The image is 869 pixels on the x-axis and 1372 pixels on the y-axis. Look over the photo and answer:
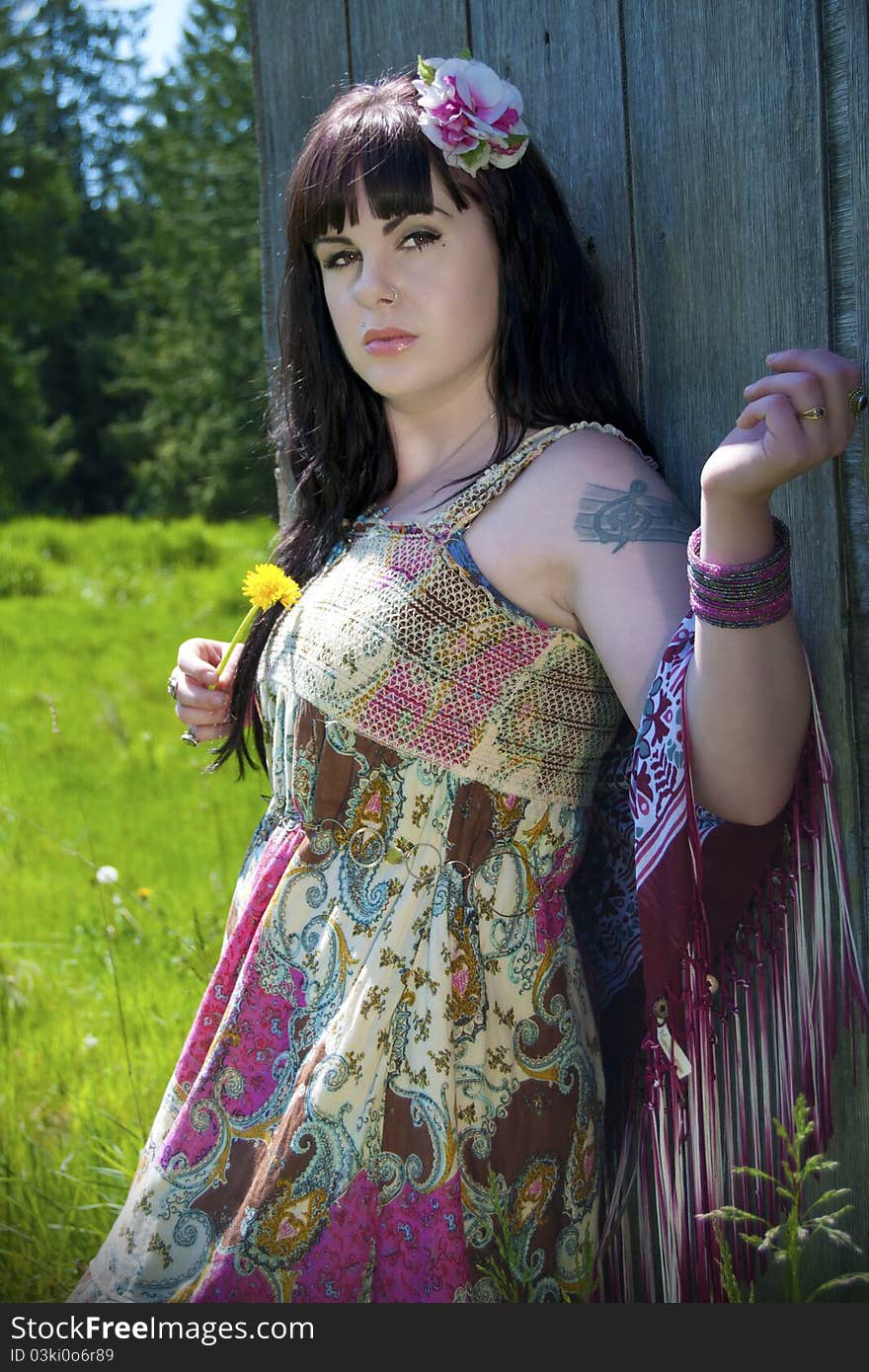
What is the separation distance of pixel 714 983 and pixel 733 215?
2.89ft

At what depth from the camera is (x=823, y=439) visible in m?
1.31

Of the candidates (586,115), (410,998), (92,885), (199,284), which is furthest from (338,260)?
(199,284)

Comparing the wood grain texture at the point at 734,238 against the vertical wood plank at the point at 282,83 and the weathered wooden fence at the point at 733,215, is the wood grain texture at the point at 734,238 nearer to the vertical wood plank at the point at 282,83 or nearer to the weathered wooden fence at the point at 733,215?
the weathered wooden fence at the point at 733,215

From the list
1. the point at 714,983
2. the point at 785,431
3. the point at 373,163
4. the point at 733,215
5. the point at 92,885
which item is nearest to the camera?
the point at 785,431

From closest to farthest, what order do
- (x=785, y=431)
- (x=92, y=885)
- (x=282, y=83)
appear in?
(x=785, y=431) → (x=282, y=83) → (x=92, y=885)

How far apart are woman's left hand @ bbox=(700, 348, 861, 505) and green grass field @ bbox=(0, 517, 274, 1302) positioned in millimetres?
1037

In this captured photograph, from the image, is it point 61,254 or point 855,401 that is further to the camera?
point 61,254

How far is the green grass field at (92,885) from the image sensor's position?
246 centimetres

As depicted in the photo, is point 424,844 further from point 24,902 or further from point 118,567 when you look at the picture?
point 118,567

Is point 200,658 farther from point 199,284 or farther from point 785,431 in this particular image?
point 199,284

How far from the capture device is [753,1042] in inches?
65.1

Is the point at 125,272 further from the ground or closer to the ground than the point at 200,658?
further from the ground

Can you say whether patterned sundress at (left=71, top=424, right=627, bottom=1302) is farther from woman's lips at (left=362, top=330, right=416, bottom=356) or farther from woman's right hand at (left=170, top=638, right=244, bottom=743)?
woman's right hand at (left=170, top=638, right=244, bottom=743)

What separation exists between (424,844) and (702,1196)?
0.51 meters
